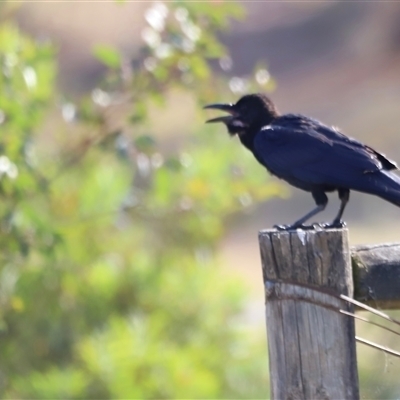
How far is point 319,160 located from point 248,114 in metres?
0.89

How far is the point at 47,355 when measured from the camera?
545cm

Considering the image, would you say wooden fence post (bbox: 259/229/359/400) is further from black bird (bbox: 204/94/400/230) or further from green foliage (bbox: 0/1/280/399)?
green foliage (bbox: 0/1/280/399)

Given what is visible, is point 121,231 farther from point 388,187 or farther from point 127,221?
point 388,187

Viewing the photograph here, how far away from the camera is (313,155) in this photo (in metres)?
4.05

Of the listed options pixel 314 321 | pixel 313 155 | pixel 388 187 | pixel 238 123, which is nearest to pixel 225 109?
pixel 238 123

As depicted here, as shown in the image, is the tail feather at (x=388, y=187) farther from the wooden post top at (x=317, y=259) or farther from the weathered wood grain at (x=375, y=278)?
the wooden post top at (x=317, y=259)

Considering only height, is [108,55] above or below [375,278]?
above

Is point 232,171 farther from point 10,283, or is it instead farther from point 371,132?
point 371,132

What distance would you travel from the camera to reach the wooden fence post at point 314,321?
2412mm

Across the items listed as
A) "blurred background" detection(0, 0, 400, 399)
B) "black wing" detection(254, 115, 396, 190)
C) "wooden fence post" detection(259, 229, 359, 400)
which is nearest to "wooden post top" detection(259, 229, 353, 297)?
"wooden fence post" detection(259, 229, 359, 400)

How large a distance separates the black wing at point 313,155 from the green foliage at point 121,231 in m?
0.48

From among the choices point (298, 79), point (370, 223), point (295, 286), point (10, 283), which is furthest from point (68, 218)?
point (298, 79)

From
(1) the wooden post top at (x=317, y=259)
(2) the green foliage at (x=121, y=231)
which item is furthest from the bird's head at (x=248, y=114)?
(1) the wooden post top at (x=317, y=259)

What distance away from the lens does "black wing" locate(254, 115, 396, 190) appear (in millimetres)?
3779
